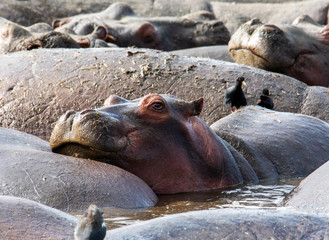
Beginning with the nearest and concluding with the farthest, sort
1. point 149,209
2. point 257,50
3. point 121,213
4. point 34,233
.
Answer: point 34,233, point 121,213, point 149,209, point 257,50

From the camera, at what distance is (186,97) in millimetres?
7004

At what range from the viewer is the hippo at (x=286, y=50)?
351 inches

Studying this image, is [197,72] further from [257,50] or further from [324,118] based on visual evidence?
[257,50]

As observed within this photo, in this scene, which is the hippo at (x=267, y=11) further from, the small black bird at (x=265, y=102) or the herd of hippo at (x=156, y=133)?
the small black bird at (x=265, y=102)

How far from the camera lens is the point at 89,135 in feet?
14.7

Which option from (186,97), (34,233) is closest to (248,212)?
(34,233)

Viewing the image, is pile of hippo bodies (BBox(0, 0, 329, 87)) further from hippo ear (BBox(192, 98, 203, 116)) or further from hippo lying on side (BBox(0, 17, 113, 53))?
hippo ear (BBox(192, 98, 203, 116))

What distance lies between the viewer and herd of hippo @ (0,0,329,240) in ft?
8.57

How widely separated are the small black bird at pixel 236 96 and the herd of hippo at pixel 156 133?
134 mm

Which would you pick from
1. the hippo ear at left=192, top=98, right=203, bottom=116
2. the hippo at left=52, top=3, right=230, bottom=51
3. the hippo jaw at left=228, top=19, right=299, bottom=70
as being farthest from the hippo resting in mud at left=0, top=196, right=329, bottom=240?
the hippo at left=52, top=3, right=230, bottom=51

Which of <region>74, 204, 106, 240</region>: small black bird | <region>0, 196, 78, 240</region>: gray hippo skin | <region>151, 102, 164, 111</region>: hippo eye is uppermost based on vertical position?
<region>74, 204, 106, 240</region>: small black bird

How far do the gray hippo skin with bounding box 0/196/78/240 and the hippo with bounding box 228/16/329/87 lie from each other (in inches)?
253

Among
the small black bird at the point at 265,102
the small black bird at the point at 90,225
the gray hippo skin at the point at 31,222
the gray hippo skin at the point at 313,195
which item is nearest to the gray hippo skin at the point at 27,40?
the small black bird at the point at 265,102

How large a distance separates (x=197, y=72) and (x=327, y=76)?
8.35 feet
